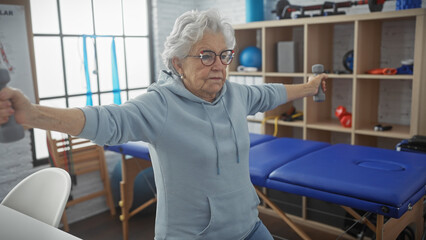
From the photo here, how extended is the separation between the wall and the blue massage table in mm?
1329

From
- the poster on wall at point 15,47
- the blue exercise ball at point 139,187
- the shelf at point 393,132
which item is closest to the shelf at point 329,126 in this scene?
the shelf at point 393,132

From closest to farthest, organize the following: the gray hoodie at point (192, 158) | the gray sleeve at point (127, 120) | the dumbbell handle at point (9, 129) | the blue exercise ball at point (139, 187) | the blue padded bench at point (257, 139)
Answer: the dumbbell handle at point (9, 129), the gray sleeve at point (127, 120), the gray hoodie at point (192, 158), the blue padded bench at point (257, 139), the blue exercise ball at point (139, 187)

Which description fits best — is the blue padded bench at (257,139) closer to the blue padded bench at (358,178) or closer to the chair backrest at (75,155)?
the blue padded bench at (358,178)

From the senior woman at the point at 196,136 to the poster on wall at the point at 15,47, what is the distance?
225 centimetres

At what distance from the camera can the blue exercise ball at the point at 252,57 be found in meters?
4.03

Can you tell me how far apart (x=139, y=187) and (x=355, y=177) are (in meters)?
2.24

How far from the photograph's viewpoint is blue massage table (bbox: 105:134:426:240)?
1.81 meters

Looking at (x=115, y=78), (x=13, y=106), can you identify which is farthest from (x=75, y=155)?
(x=13, y=106)

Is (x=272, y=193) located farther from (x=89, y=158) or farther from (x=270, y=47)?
(x=89, y=158)

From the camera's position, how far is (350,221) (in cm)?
320

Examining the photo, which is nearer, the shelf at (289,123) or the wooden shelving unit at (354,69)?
the wooden shelving unit at (354,69)

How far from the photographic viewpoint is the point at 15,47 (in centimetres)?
326

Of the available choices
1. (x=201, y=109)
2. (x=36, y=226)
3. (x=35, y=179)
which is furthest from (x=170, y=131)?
(x=35, y=179)

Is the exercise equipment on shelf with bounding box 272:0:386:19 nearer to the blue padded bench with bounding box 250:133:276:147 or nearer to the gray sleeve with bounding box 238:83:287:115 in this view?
the blue padded bench with bounding box 250:133:276:147
